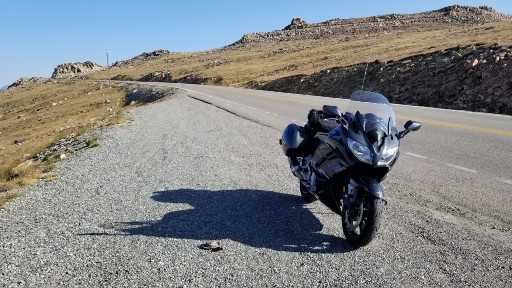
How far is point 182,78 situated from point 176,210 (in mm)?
67991

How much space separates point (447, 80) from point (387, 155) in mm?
21720

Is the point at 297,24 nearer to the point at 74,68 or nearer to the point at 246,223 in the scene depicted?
the point at 74,68

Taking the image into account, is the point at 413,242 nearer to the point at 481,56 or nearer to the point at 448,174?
the point at 448,174

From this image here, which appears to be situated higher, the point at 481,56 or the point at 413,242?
the point at 481,56

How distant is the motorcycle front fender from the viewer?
14.7ft

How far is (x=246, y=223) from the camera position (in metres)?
5.68

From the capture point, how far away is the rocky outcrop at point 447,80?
21.0 m

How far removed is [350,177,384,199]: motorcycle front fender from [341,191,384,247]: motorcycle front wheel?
55 millimetres

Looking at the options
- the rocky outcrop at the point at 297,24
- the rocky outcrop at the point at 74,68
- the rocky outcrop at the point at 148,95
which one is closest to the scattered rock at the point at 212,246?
the rocky outcrop at the point at 148,95

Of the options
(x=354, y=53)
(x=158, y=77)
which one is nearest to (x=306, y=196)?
(x=354, y=53)

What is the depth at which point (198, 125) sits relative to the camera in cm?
1533

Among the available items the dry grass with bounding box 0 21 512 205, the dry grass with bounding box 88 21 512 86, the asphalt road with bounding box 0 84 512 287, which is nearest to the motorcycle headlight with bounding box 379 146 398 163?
the asphalt road with bounding box 0 84 512 287

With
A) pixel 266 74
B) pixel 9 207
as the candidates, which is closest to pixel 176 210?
pixel 9 207

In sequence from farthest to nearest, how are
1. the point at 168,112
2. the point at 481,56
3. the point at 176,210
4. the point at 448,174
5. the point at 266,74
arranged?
the point at 266,74
the point at 481,56
the point at 168,112
the point at 448,174
the point at 176,210
